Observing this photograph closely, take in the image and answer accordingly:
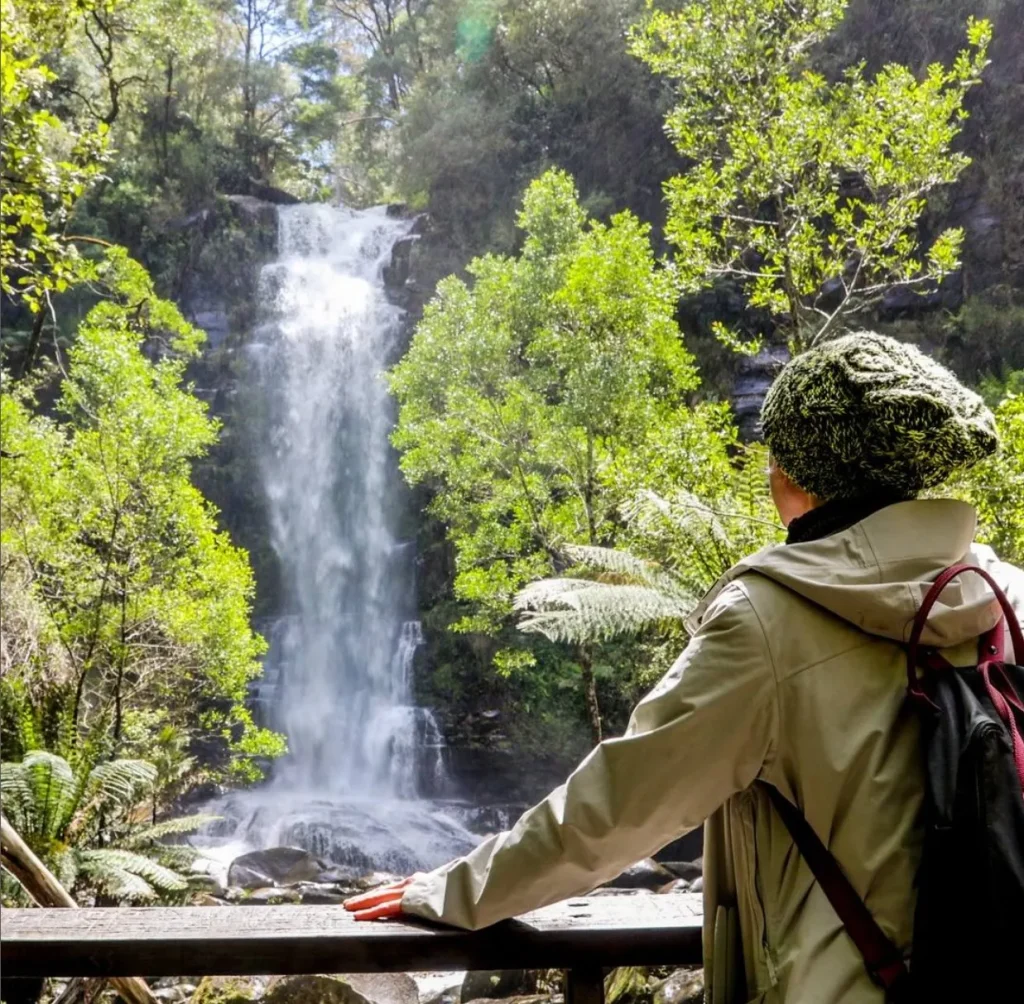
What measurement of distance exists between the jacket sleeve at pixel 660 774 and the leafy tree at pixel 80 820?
358 centimetres

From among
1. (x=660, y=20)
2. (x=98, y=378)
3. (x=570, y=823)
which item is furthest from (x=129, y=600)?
(x=570, y=823)

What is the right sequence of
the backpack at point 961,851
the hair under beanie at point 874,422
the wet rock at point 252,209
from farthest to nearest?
the wet rock at point 252,209
the hair under beanie at point 874,422
the backpack at point 961,851

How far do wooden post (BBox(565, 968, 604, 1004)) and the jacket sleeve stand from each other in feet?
0.49

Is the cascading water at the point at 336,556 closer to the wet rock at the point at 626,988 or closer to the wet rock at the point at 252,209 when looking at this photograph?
the wet rock at the point at 252,209

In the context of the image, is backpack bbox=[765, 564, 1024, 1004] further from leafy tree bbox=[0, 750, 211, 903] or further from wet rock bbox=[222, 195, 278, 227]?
wet rock bbox=[222, 195, 278, 227]

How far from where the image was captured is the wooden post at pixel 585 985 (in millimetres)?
877

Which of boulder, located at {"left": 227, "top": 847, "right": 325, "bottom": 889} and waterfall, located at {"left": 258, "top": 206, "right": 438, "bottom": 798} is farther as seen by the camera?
waterfall, located at {"left": 258, "top": 206, "right": 438, "bottom": 798}

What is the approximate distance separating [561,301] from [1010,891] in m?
5.73

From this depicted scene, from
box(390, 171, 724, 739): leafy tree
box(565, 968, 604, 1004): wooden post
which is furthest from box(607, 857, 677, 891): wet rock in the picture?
box(565, 968, 604, 1004): wooden post

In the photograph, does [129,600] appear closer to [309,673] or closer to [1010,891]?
[309,673]

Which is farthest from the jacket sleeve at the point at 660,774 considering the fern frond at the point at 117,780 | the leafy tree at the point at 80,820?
the fern frond at the point at 117,780

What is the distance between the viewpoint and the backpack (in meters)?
0.58

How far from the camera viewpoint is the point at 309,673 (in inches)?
404

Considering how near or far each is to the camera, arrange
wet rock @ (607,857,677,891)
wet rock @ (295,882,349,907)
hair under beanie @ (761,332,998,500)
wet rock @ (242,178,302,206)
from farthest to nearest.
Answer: wet rock @ (242,178,302,206)
wet rock @ (295,882,349,907)
wet rock @ (607,857,677,891)
hair under beanie @ (761,332,998,500)
